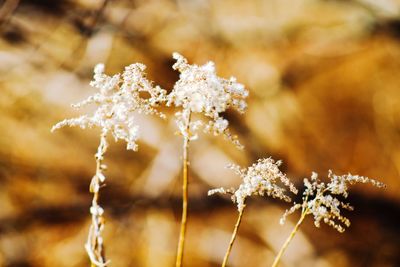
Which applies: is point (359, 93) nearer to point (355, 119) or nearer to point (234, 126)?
point (355, 119)

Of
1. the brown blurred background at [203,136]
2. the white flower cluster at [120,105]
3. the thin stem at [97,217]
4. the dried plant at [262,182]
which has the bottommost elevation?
the thin stem at [97,217]

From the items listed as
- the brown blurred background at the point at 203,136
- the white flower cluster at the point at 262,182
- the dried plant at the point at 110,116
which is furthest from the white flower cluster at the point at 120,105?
the brown blurred background at the point at 203,136

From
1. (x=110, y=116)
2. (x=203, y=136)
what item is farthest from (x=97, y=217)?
(x=203, y=136)

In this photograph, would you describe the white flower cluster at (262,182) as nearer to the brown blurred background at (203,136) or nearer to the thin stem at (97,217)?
the thin stem at (97,217)

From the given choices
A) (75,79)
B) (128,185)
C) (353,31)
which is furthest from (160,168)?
(353,31)

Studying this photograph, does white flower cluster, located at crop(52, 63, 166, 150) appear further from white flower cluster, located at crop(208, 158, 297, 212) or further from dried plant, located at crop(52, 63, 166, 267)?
white flower cluster, located at crop(208, 158, 297, 212)

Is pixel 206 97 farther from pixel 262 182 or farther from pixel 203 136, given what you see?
pixel 203 136
